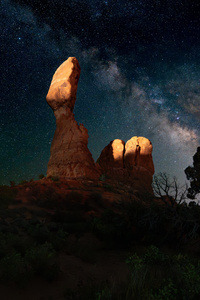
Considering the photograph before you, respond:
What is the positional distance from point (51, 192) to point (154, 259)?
36.7ft

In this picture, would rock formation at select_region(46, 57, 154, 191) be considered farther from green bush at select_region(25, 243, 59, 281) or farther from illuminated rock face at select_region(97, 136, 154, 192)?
green bush at select_region(25, 243, 59, 281)

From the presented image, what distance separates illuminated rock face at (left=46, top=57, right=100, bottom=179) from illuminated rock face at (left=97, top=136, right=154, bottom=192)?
9.25m

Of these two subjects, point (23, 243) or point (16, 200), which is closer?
point (23, 243)

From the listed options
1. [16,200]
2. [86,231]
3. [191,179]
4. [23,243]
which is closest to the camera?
[23,243]

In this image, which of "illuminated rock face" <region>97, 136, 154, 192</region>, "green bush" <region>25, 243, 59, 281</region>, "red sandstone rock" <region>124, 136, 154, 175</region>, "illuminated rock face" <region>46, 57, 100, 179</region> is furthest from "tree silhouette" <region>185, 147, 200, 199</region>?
"green bush" <region>25, 243, 59, 281</region>

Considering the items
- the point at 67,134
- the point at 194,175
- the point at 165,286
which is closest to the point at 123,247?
the point at 165,286

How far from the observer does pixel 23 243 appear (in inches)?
236

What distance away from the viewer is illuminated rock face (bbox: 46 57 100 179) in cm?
2440

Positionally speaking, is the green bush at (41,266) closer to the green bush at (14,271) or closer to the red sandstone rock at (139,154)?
the green bush at (14,271)

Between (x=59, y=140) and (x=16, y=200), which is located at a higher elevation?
(x=59, y=140)

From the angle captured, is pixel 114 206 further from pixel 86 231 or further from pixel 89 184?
pixel 89 184

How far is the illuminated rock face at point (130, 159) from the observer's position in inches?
1332

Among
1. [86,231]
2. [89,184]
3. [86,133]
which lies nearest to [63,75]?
[86,133]

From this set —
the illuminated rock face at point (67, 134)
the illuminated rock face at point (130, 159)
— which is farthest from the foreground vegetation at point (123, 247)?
the illuminated rock face at point (130, 159)
